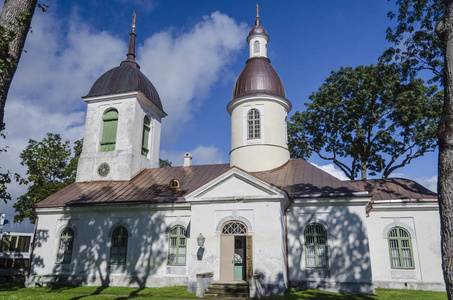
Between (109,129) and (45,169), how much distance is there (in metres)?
8.61

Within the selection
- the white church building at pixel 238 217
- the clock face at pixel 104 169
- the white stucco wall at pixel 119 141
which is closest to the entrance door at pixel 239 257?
the white church building at pixel 238 217

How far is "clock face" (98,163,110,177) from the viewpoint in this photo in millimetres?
19766

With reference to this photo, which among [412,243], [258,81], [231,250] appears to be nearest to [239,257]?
[231,250]

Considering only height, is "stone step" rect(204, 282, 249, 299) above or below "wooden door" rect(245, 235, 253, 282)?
below

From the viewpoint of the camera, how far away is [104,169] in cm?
1986

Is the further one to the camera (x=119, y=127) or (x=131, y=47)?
(x=131, y=47)

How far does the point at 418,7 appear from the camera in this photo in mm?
10461

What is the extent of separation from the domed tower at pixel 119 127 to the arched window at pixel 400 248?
44.7 ft

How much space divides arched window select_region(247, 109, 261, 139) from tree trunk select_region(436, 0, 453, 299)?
38.5ft

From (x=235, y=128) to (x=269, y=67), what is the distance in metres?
4.12

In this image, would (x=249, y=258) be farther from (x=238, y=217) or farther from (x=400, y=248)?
(x=400, y=248)

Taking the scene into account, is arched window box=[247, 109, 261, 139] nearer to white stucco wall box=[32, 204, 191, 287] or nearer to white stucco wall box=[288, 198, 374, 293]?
white stucco wall box=[288, 198, 374, 293]

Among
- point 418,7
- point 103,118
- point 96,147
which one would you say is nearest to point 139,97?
point 103,118

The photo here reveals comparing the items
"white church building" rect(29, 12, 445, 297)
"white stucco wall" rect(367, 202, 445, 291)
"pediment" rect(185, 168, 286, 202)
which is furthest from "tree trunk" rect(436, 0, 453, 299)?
"white stucco wall" rect(367, 202, 445, 291)
